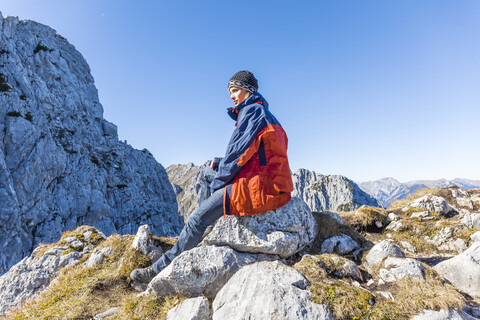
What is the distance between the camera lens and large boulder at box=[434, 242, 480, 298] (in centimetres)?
485

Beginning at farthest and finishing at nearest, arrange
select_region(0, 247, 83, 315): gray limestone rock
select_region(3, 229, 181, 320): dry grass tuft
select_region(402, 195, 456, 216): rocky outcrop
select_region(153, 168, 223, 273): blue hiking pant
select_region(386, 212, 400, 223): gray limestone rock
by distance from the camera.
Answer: select_region(402, 195, 456, 216): rocky outcrop
select_region(386, 212, 400, 223): gray limestone rock
select_region(0, 247, 83, 315): gray limestone rock
select_region(153, 168, 223, 273): blue hiking pant
select_region(3, 229, 181, 320): dry grass tuft

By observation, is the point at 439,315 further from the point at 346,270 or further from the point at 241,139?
the point at 241,139

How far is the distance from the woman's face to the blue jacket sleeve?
0.68 metres

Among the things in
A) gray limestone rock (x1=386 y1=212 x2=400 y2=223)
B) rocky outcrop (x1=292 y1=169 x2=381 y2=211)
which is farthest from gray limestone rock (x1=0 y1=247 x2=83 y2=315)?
rocky outcrop (x1=292 y1=169 x2=381 y2=211)

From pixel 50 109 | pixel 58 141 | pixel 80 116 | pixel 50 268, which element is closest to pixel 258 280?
pixel 50 268

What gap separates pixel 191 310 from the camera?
4.46 m

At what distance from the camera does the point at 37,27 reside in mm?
67188

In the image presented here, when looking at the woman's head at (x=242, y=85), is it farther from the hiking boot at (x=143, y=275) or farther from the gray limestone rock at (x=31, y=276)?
the gray limestone rock at (x=31, y=276)

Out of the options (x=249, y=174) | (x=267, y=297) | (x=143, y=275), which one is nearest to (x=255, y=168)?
(x=249, y=174)

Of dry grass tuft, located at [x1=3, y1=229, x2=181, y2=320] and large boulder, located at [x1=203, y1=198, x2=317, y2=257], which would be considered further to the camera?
large boulder, located at [x1=203, y1=198, x2=317, y2=257]

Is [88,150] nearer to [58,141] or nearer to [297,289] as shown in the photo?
[58,141]

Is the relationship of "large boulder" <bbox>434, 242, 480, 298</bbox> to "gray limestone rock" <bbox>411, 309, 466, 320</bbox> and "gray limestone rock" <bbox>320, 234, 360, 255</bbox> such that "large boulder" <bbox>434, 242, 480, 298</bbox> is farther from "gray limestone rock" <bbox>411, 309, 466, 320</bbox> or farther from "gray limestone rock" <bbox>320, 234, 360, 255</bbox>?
"gray limestone rock" <bbox>320, 234, 360, 255</bbox>

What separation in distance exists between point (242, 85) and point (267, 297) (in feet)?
15.7

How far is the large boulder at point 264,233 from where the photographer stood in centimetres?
545
